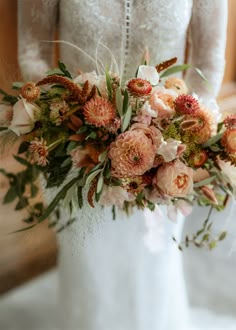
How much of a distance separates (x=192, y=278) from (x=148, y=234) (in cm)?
45

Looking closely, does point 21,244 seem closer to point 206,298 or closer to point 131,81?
point 131,81

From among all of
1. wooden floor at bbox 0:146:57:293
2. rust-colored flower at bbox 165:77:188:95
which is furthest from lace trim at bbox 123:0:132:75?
wooden floor at bbox 0:146:57:293

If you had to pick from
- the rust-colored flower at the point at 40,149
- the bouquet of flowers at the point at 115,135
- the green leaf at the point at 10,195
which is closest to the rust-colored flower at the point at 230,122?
the bouquet of flowers at the point at 115,135

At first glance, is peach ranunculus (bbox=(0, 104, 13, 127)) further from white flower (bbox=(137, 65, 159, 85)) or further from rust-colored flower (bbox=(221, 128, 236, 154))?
rust-colored flower (bbox=(221, 128, 236, 154))

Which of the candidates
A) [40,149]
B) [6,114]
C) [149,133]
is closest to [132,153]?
[149,133]

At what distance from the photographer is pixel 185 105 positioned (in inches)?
31.8

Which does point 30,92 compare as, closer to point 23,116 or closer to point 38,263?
point 23,116

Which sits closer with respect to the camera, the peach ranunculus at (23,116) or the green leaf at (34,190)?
the peach ranunculus at (23,116)

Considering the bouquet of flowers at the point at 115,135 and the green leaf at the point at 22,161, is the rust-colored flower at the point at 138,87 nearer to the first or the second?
the bouquet of flowers at the point at 115,135

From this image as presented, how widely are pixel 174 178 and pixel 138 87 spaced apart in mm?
167

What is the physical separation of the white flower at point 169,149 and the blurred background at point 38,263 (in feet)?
1.02

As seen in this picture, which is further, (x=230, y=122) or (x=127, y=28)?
(x=127, y=28)

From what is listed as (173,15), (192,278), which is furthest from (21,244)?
(192,278)

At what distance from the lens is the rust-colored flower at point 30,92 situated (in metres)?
0.81
